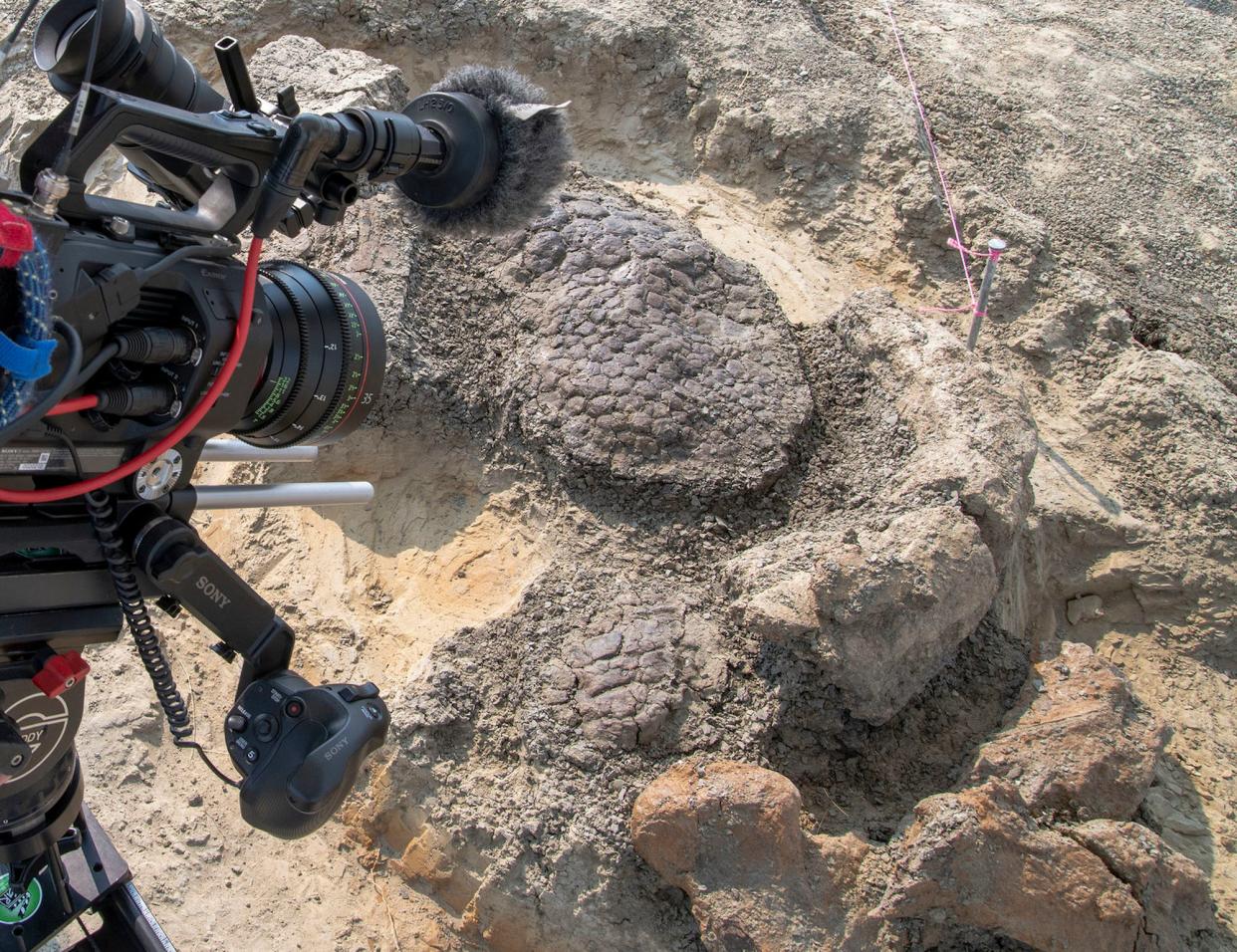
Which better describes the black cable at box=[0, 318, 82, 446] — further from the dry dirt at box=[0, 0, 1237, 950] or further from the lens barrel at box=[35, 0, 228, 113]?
the dry dirt at box=[0, 0, 1237, 950]

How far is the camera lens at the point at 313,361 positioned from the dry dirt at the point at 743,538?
0.86 metres

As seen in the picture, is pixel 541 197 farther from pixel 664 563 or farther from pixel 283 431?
pixel 664 563

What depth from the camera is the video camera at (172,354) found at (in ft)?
5.84

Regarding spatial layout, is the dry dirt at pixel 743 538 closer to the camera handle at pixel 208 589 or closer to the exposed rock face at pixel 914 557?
the exposed rock face at pixel 914 557

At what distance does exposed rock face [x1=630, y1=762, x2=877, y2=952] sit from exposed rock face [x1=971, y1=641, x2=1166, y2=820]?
588 millimetres

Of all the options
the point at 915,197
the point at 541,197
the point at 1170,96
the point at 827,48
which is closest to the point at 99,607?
the point at 541,197

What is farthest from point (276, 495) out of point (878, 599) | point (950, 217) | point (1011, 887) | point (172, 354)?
point (950, 217)

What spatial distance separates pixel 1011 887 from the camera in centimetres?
296

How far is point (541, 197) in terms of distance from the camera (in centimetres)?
254

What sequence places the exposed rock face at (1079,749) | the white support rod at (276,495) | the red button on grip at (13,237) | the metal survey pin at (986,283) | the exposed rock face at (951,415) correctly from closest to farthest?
the red button on grip at (13,237) < the white support rod at (276,495) < the exposed rock face at (1079,749) < the exposed rock face at (951,415) < the metal survey pin at (986,283)

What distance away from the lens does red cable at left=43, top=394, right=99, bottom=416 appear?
176cm

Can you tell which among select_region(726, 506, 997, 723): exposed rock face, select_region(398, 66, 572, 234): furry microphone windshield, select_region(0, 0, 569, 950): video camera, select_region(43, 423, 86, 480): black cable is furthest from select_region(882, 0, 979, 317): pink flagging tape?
select_region(43, 423, 86, 480): black cable

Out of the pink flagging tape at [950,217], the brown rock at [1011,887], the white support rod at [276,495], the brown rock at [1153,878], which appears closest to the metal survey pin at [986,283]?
the pink flagging tape at [950,217]

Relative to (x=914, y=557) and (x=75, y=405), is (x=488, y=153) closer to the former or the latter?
(x=75, y=405)
